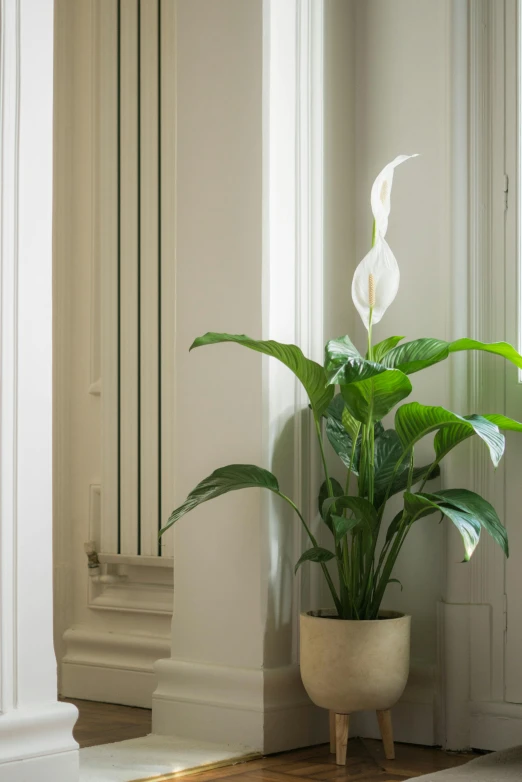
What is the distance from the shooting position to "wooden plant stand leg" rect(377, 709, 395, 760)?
99.7 inches

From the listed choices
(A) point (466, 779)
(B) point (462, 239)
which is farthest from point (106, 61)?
(A) point (466, 779)

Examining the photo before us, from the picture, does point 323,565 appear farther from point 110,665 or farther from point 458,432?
point 110,665

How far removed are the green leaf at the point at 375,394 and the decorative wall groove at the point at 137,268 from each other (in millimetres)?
1030

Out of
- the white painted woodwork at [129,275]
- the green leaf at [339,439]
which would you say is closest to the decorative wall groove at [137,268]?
the white painted woodwork at [129,275]

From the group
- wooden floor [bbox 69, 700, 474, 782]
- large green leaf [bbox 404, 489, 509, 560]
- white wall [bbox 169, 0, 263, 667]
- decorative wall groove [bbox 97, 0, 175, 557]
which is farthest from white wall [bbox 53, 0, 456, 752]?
decorative wall groove [bbox 97, 0, 175, 557]

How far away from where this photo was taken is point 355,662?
7.95ft

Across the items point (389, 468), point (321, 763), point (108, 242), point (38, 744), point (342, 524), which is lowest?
point (321, 763)

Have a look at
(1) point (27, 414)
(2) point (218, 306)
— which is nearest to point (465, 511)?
(2) point (218, 306)

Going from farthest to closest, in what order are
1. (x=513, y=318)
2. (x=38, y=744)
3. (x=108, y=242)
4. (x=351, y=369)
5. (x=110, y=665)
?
(x=108, y=242), (x=110, y=665), (x=513, y=318), (x=351, y=369), (x=38, y=744)

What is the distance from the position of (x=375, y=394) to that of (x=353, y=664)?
613 millimetres

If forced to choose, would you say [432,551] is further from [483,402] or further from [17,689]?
[17,689]

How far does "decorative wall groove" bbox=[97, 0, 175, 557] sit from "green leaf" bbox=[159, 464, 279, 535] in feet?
2.62

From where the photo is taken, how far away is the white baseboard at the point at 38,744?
Result: 6.73 ft

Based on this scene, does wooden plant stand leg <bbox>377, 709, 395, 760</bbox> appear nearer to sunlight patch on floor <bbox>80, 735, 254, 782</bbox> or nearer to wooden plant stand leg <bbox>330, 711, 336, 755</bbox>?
wooden plant stand leg <bbox>330, 711, 336, 755</bbox>
